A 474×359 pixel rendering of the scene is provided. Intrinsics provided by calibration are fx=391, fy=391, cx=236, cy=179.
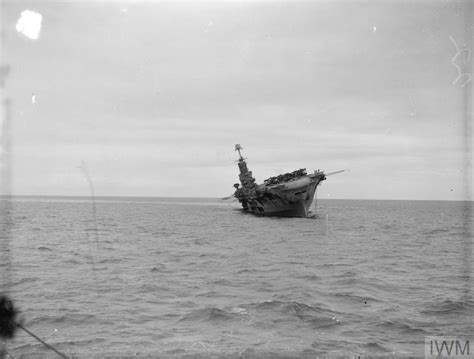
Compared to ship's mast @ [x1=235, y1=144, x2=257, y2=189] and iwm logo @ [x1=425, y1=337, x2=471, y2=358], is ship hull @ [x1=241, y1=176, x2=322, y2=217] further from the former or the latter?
iwm logo @ [x1=425, y1=337, x2=471, y2=358]

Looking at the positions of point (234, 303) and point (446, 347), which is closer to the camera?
point (446, 347)

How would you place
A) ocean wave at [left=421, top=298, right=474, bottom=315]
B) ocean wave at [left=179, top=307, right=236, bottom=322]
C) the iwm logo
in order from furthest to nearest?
ocean wave at [left=421, top=298, right=474, bottom=315] → ocean wave at [left=179, top=307, right=236, bottom=322] → the iwm logo

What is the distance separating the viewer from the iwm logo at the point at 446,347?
1078cm

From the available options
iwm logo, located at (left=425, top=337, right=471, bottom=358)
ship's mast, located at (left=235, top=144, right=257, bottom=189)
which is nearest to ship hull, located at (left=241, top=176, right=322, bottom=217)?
ship's mast, located at (left=235, top=144, right=257, bottom=189)

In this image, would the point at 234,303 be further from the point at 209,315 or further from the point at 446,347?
the point at 446,347

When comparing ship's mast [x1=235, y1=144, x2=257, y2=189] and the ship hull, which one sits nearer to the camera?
the ship hull

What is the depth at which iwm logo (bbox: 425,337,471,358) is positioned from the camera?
35.4 feet

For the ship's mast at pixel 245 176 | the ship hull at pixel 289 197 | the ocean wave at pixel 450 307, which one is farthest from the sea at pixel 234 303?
the ship's mast at pixel 245 176

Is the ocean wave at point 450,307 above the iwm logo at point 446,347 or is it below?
below

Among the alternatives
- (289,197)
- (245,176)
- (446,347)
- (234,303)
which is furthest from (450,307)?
(245,176)

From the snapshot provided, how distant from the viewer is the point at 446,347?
11.6 metres

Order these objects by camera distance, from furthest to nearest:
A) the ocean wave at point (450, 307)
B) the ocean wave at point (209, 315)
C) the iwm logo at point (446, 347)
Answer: the ocean wave at point (450, 307) → the ocean wave at point (209, 315) → the iwm logo at point (446, 347)

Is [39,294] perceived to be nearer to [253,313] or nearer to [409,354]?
[253,313]

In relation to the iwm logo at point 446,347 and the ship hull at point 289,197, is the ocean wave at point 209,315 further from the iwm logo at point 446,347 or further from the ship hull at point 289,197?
the ship hull at point 289,197
